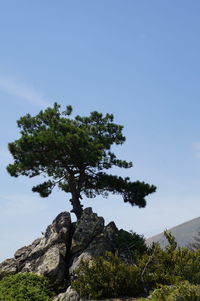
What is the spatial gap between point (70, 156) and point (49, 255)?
571 centimetres

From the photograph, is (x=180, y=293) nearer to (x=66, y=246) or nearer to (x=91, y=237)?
(x=91, y=237)

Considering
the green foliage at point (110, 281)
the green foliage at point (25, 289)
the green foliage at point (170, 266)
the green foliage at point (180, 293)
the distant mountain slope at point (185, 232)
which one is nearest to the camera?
the green foliage at point (180, 293)

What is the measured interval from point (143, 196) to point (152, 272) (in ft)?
28.6

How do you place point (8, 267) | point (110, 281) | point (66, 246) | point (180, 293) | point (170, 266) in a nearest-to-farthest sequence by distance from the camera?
point (180, 293)
point (110, 281)
point (170, 266)
point (66, 246)
point (8, 267)

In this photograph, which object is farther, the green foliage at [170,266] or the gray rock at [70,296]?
the gray rock at [70,296]

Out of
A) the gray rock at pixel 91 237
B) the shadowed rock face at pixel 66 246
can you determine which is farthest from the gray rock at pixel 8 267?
the gray rock at pixel 91 237

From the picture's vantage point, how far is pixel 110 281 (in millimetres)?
15961

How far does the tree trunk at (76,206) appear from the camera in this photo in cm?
2464

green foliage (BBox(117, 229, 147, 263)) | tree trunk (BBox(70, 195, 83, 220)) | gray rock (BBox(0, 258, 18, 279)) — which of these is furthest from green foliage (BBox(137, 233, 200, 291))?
gray rock (BBox(0, 258, 18, 279))

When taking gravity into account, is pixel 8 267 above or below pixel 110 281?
above

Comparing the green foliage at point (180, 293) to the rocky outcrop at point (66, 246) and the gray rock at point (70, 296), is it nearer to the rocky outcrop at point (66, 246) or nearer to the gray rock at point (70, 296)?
the gray rock at point (70, 296)

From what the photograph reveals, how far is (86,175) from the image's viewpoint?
25.5 meters

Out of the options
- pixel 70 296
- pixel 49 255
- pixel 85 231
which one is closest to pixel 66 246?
pixel 49 255

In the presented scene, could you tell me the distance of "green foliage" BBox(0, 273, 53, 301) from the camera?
55.8 feet
